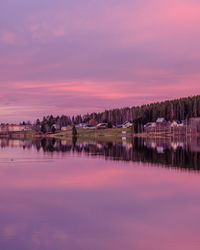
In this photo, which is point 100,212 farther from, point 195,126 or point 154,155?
point 195,126

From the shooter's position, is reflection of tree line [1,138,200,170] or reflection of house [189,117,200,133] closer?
reflection of tree line [1,138,200,170]

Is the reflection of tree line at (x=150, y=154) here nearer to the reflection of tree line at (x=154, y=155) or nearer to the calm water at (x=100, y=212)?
the reflection of tree line at (x=154, y=155)

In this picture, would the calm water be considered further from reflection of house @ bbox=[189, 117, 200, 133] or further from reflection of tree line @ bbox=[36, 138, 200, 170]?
reflection of house @ bbox=[189, 117, 200, 133]

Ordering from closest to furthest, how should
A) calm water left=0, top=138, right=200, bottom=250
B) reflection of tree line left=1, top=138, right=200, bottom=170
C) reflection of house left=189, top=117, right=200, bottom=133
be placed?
calm water left=0, top=138, right=200, bottom=250 → reflection of tree line left=1, top=138, right=200, bottom=170 → reflection of house left=189, top=117, right=200, bottom=133

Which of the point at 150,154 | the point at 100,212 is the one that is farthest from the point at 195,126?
the point at 100,212

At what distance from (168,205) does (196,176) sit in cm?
1265

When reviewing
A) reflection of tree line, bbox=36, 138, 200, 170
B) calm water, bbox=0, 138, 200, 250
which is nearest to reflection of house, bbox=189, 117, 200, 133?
reflection of tree line, bbox=36, 138, 200, 170

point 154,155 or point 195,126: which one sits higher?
point 195,126

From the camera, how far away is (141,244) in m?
14.9

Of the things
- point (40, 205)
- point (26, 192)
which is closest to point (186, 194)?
point (40, 205)

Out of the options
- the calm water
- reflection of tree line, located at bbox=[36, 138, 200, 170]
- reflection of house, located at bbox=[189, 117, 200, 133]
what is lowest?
the calm water

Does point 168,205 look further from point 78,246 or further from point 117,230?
point 78,246

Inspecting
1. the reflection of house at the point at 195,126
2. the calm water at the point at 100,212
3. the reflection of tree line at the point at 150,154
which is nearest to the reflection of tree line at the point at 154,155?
the reflection of tree line at the point at 150,154

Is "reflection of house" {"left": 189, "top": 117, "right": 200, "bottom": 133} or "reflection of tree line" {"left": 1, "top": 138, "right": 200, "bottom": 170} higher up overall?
"reflection of house" {"left": 189, "top": 117, "right": 200, "bottom": 133}
